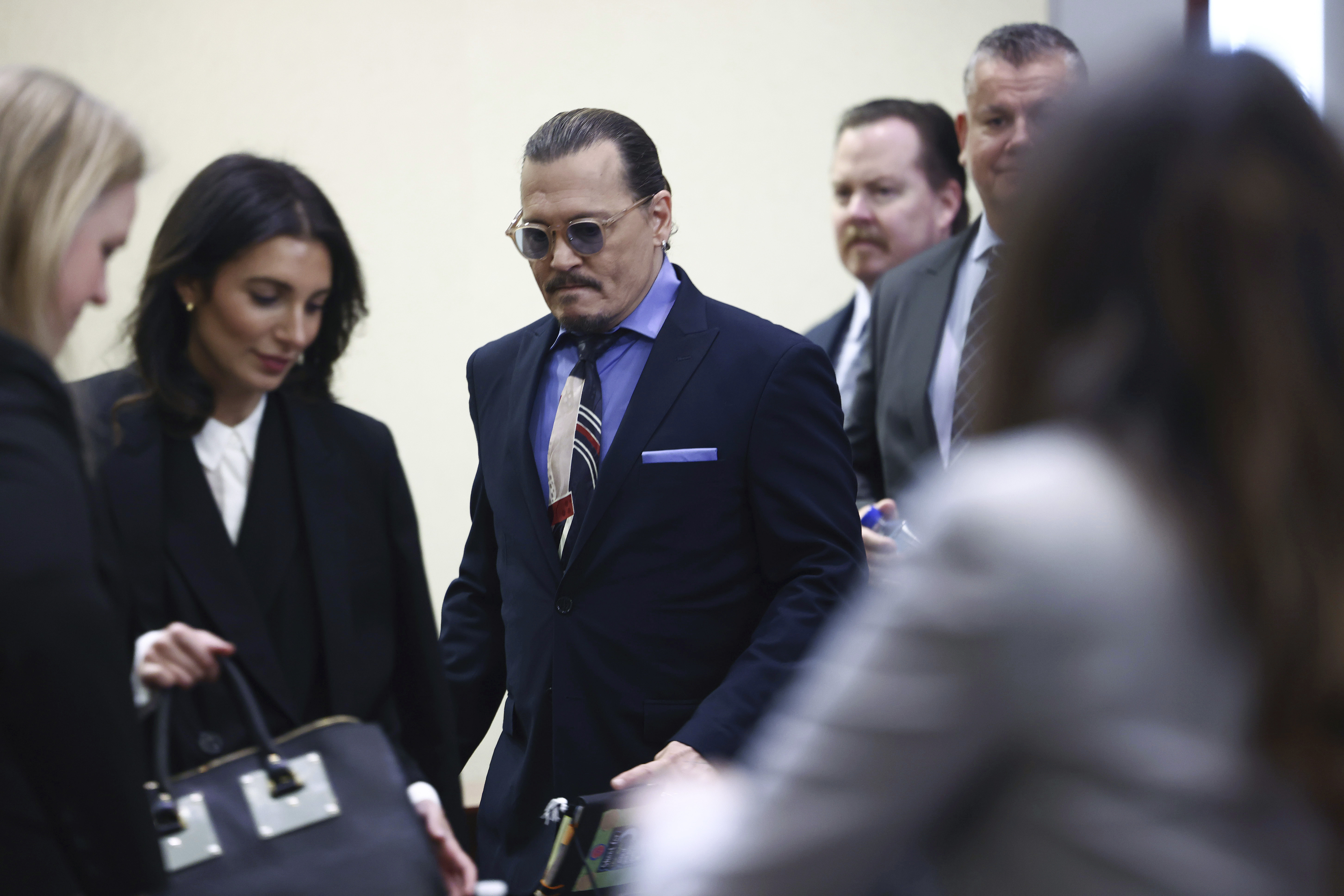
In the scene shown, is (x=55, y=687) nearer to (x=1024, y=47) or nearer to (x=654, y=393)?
(x=654, y=393)

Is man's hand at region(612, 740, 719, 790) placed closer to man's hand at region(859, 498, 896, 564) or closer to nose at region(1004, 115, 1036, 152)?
man's hand at region(859, 498, 896, 564)

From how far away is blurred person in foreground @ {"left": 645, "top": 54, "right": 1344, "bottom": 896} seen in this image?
713 millimetres

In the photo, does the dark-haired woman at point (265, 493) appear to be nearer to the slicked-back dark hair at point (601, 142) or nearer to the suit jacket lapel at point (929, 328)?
the slicked-back dark hair at point (601, 142)

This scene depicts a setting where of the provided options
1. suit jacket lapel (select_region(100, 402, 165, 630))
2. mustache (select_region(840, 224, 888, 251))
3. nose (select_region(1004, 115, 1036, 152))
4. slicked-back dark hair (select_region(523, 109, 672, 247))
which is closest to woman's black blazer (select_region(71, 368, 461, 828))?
suit jacket lapel (select_region(100, 402, 165, 630))

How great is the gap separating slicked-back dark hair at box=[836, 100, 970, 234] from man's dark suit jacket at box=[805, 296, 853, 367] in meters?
0.51

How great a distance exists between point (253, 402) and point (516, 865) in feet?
3.01

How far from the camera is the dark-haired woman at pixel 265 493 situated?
5.63 ft

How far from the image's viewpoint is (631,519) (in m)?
2.16

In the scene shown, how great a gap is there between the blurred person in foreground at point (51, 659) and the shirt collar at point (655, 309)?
1.17 m

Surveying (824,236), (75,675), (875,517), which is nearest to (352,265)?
(75,675)

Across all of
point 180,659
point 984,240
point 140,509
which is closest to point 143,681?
point 180,659

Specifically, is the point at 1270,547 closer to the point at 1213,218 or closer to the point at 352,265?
the point at 1213,218

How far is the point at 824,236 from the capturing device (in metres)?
4.58

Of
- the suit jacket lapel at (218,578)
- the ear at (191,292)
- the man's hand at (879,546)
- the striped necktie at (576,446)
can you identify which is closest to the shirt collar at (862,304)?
the man's hand at (879,546)
